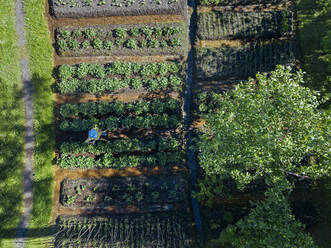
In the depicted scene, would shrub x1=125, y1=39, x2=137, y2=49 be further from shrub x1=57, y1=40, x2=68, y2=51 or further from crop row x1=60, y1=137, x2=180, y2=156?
crop row x1=60, y1=137, x2=180, y2=156

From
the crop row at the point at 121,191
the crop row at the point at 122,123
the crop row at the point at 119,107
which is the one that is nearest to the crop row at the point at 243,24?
the crop row at the point at 119,107

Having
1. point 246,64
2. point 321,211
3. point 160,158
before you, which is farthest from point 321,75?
point 160,158

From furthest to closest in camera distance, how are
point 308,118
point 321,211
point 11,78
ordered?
point 11,78 < point 321,211 < point 308,118

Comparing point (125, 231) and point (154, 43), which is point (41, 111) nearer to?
point (154, 43)

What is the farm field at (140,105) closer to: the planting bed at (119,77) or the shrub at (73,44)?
the planting bed at (119,77)

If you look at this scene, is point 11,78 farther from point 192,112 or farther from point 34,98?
point 192,112

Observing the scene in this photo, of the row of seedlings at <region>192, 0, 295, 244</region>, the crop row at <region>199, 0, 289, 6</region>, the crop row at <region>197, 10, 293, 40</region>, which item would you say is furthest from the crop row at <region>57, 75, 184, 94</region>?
the crop row at <region>199, 0, 289, 6</region>
